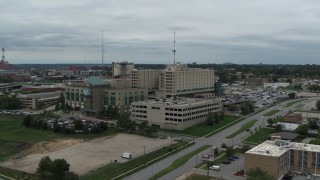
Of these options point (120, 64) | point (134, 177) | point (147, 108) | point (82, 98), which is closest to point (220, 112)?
point (147, 108)

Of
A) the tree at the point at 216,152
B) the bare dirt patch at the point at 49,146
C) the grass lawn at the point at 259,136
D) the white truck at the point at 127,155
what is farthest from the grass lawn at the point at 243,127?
the bare dirt patch at the point at 49,146

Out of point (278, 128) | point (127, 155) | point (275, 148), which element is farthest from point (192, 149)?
point (278, 128)

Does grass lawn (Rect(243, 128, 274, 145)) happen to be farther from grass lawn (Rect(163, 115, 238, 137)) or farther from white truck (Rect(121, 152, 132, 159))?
white truck (Rect(121, 152, 132, 159))

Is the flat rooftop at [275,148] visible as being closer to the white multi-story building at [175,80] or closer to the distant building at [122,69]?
the white multi-story building at [175,80]

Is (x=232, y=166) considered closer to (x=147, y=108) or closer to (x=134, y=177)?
(x=134, y=177)

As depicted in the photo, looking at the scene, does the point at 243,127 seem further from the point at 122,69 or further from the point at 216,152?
the point at 122,69

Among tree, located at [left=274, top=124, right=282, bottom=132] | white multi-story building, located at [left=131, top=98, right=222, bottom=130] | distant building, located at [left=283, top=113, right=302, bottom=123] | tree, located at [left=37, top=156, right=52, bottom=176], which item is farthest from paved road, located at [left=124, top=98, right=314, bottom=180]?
tree, located at [left=37, top=156, right=52, bottom=176]
